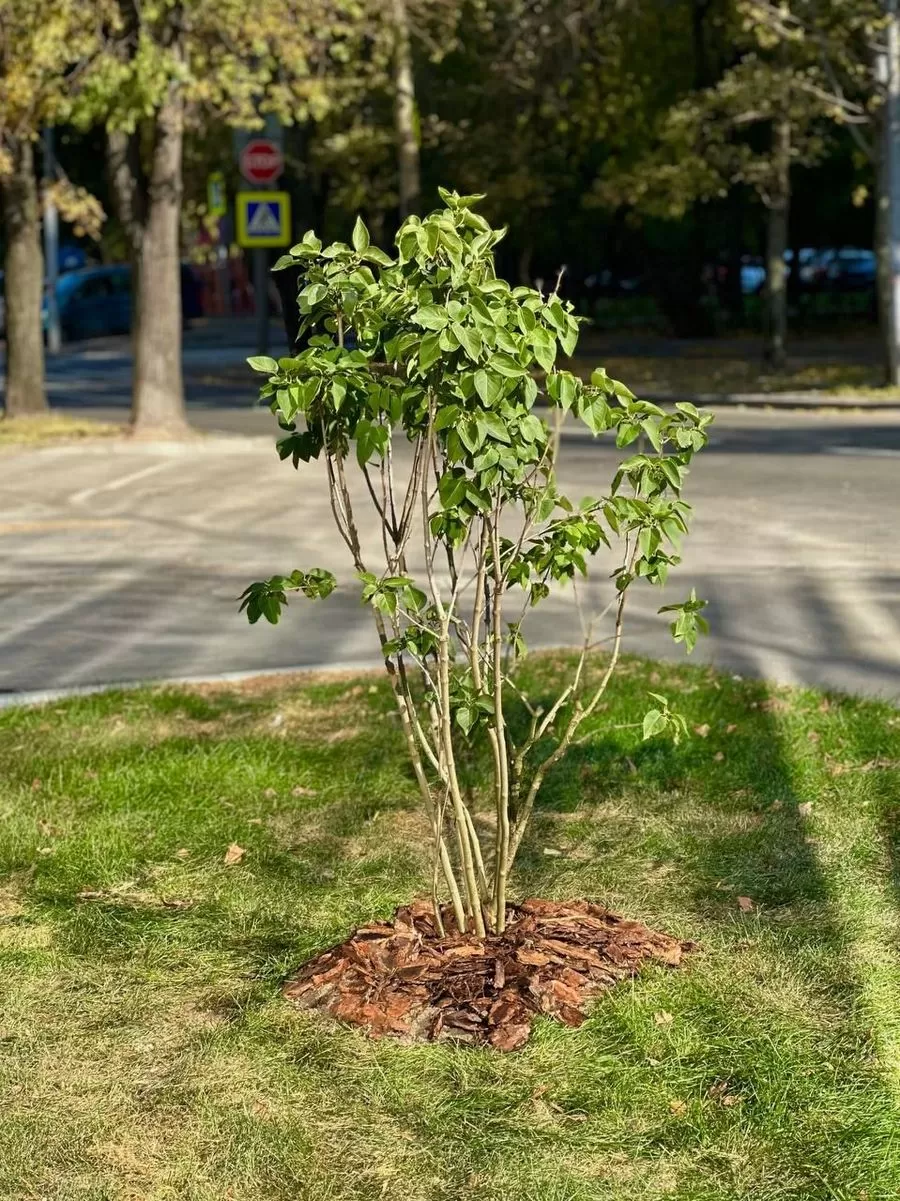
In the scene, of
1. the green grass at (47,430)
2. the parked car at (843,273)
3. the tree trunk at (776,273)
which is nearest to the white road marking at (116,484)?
the green grass at (47,430)

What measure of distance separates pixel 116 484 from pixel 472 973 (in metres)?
14.1

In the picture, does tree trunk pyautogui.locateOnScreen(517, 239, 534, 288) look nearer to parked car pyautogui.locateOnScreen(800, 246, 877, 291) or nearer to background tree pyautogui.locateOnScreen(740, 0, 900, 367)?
parked car pyautogui.locateOnScreen(800, 246, 877, 291)

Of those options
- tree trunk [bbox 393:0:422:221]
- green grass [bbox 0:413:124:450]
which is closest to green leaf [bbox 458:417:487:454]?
green grass [bbox 0:413:124:450]

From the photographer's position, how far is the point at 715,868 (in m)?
5.89

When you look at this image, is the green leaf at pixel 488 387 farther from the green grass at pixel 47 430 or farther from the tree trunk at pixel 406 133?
the tree trunk at pixel 406 133

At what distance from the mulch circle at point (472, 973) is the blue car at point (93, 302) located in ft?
155

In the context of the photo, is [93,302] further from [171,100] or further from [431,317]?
[431,317]

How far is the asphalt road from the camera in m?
9.49

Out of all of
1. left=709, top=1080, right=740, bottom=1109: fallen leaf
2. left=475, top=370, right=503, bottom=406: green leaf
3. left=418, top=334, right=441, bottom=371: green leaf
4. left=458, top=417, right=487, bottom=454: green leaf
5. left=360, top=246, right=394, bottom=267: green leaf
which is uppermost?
left=360, top=246, right=394, bottom=267: green leaf

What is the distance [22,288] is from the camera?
25312 mm

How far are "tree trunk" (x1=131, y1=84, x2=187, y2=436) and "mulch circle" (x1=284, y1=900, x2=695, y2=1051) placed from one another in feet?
58.1

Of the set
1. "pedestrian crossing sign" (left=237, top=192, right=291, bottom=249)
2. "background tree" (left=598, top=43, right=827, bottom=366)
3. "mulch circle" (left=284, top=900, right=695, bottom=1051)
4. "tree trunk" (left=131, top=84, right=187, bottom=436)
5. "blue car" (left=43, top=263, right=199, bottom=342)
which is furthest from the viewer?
"blue car" (left=43, top=263, right=199, bottom=342)

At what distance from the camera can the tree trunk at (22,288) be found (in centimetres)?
2509

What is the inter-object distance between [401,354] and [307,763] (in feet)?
9.83
